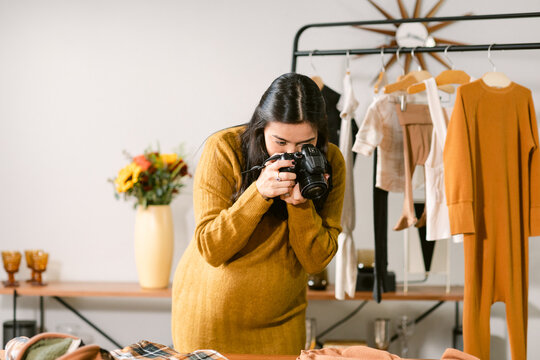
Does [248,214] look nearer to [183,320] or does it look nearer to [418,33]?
[183,320]

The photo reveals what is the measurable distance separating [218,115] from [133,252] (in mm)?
792

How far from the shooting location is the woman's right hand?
1243 millimetres

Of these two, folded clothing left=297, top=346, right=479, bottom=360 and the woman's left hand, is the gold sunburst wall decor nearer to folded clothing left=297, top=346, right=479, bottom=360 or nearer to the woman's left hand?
the woman's left hand

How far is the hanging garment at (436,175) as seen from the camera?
6.87 ft

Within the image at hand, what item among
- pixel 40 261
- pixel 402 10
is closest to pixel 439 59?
pixel 402 10

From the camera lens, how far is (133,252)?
2.90 m

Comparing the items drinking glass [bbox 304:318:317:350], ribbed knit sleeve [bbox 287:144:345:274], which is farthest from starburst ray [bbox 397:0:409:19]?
ribbed knit sleeve [bbox 287:144:345:274]

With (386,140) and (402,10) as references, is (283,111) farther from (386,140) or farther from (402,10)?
(402,10)

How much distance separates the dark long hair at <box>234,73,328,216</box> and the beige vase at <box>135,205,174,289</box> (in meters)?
1.32

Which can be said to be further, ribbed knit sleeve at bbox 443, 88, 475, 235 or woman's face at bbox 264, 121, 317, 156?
ribbed knit sleeve at bbox 443, 88, 475, 235

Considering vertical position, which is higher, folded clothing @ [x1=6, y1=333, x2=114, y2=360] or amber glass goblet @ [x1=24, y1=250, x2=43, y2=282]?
folded clothing @ [x1=6, y1=333, x2=114, y2=360]

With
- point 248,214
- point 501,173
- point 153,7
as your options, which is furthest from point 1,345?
point 501,173

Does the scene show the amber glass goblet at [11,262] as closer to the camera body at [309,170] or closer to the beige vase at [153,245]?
the beige vase at [153,245]

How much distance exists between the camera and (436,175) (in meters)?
2.16
